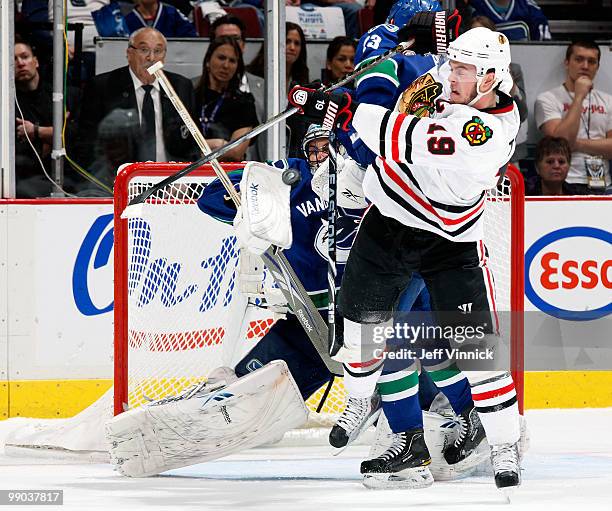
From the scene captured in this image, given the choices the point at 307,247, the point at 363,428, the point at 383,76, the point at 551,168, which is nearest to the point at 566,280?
the point at 551,168

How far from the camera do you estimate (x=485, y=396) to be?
3.04 meters

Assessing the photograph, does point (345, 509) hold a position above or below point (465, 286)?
below

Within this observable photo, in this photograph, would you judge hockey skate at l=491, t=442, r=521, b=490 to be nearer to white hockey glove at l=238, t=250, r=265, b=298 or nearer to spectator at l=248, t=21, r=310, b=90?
white hockey glove at l=238, t=250, r=265, b=298

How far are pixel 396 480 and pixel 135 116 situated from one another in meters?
1.90

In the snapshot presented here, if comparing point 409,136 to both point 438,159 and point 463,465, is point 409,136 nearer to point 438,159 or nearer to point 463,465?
point 438,159

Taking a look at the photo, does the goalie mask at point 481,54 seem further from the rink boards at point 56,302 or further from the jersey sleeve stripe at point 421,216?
the rink boards at point 56,302

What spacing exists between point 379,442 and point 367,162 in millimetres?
709

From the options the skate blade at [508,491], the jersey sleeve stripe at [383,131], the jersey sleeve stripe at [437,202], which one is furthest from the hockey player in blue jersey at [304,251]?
the skate blade at [508,491]

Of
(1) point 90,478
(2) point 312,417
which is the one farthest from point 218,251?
(1) point 90,478

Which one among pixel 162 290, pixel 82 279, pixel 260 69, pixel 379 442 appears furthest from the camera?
pixel 260 69

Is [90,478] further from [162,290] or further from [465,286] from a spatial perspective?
[465,286]

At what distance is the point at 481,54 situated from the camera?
2975mm

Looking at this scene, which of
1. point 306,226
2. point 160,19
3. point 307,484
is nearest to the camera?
point 307,484

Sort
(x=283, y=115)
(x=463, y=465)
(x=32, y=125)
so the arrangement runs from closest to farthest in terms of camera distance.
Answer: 1. (x=283, y=115)
2. (x=463, y=465)
3. (x=32, y=125)
